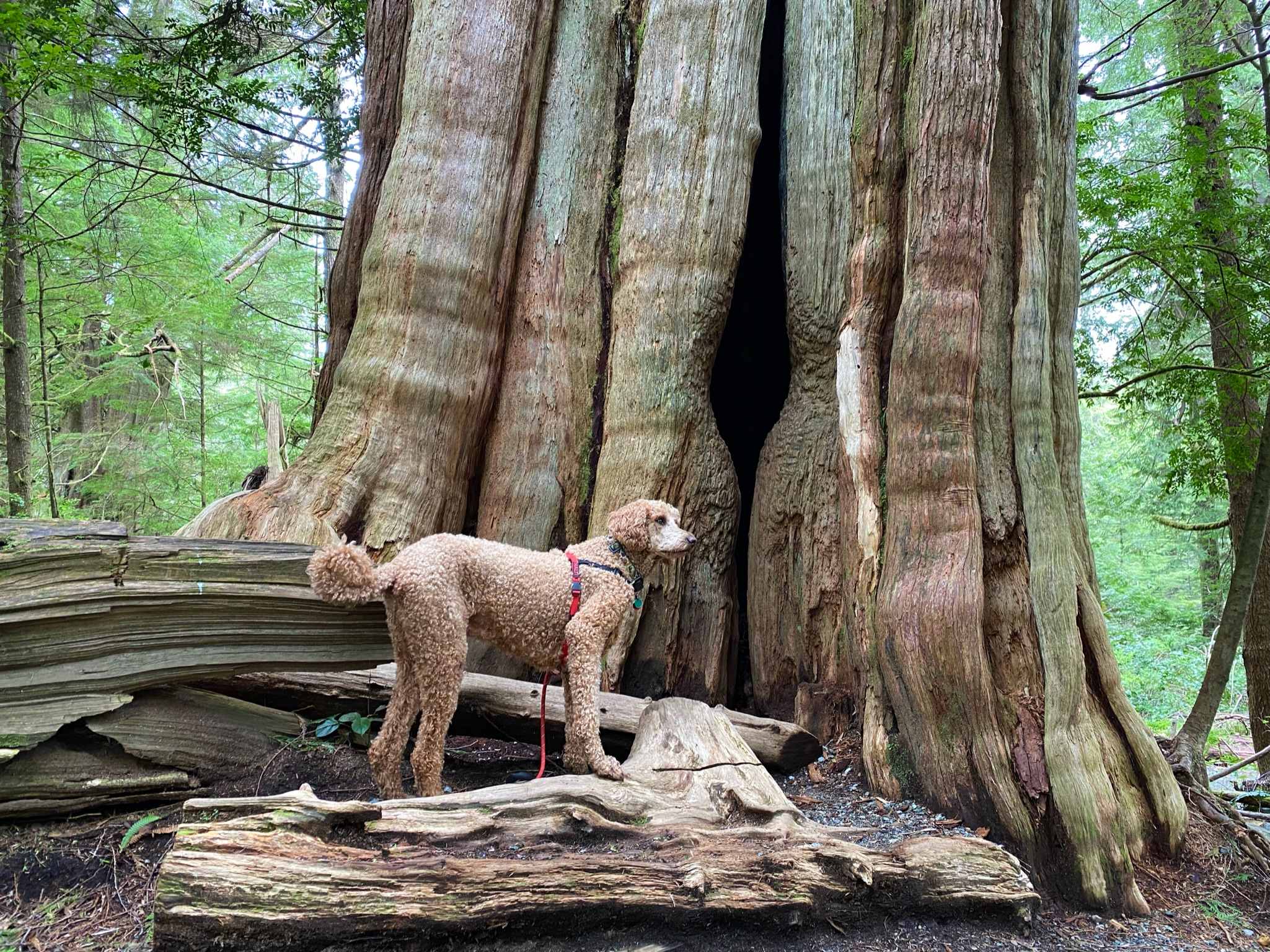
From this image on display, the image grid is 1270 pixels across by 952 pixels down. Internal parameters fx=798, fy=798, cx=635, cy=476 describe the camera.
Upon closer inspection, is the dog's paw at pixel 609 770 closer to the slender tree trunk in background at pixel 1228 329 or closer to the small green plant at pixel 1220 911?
the small green plant at pixel 1220 911

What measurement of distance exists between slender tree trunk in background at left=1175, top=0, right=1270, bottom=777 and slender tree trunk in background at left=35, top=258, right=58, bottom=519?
38.2 ft

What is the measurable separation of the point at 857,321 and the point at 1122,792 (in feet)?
8.21

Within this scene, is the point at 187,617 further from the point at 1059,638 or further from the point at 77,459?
the point at 77,459

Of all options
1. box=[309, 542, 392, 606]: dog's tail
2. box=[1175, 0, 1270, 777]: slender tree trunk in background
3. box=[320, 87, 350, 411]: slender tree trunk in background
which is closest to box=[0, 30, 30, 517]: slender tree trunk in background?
box=[320, 87, 350, 411]: slender tree trunk in background

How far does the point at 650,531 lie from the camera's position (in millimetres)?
3393

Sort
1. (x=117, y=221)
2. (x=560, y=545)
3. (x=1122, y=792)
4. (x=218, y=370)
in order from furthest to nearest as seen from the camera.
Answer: (x=218, y=370) < (x=117, y=221) < (x=560, y=545) < (x=1122, y=792)

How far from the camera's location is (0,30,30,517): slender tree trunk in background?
27.2ft

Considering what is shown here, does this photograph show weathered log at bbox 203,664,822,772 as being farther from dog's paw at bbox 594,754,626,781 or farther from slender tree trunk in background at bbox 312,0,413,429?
slender tree trunk in background at bbox 312,0,413,429

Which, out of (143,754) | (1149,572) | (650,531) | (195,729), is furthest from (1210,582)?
(143,754)

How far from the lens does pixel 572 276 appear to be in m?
5.06

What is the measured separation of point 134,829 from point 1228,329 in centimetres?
873

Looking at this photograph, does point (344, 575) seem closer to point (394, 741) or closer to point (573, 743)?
point (394, 741)

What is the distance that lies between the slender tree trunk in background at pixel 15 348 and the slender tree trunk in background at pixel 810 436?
799cm

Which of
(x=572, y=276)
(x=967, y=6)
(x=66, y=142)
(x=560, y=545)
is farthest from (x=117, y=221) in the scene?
(x=967, y=6)
